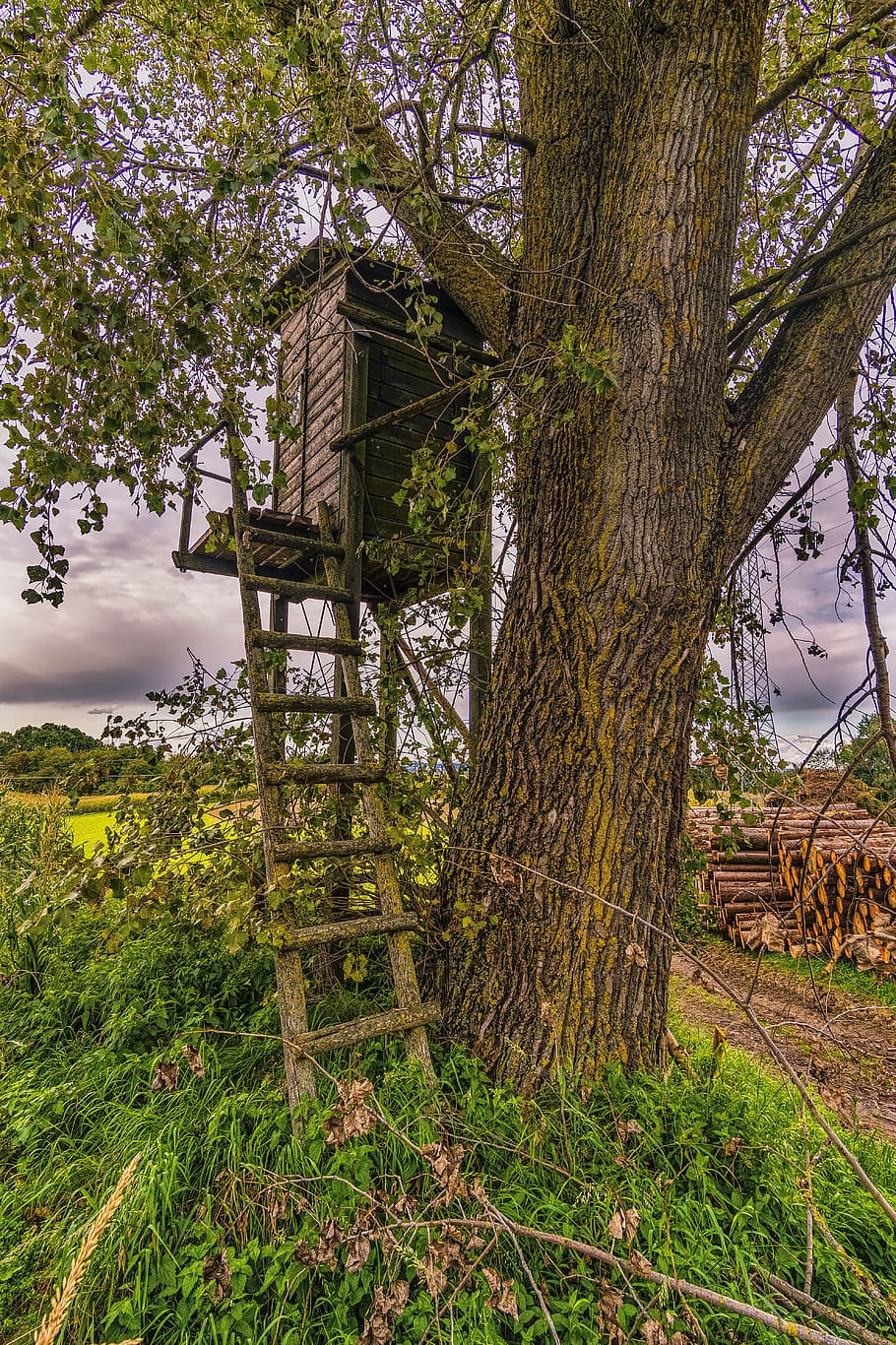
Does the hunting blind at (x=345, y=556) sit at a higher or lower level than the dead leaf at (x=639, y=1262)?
higher

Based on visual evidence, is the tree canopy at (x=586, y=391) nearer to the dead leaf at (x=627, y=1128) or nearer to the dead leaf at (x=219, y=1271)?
the dead leaf at (x=627, y=1128)

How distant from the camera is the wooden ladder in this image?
2.63m

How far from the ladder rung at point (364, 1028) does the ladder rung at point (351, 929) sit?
0.31 m

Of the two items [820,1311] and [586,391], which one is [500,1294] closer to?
[820,1311]

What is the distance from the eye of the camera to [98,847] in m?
2.73

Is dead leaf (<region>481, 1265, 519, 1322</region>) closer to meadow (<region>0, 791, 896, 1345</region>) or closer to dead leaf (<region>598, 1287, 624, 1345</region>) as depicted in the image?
meadow (<region>0, 791, 896, 1345</region>)

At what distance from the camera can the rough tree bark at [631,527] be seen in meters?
2.64

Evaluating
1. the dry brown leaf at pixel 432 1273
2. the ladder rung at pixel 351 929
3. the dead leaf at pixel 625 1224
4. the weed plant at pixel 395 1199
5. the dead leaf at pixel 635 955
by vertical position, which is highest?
the ladder rung at pixel 351 929

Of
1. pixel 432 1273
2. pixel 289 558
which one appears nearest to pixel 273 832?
pixel 432 1273

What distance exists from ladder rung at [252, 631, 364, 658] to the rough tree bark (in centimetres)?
109

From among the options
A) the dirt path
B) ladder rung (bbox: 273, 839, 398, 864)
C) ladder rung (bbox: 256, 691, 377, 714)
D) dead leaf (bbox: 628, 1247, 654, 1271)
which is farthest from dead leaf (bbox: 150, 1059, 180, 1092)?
the dirt path

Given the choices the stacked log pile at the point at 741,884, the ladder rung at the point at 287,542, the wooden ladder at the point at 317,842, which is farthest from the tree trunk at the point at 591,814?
the stacked log pile at the point at 741,884

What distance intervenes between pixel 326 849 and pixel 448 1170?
4.42 feet

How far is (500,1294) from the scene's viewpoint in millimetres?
1762
